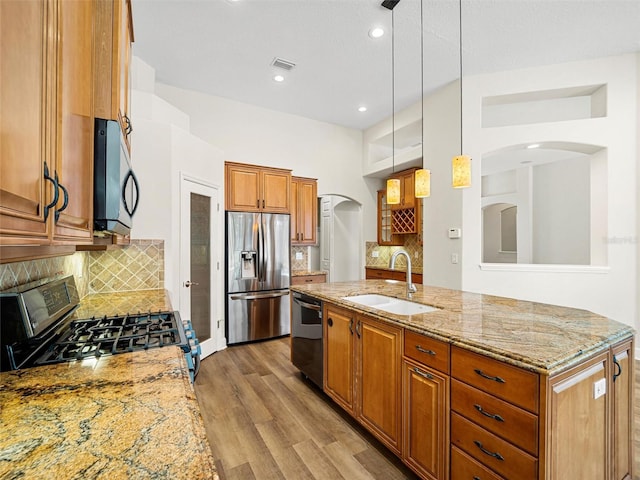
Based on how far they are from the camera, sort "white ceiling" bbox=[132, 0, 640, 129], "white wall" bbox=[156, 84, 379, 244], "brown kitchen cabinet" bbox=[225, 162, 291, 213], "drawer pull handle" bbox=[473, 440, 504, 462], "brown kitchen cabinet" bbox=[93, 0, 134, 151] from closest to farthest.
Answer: "brown kitchen cabinet" bbox=[93, 0, 134, 151] < "drawer pull handle" bbox=[473, 440, 504, 462] < "white ceiling" bbox=[132, 0, 640, 129] < "brown kitchen cabinet" bbox=[225, 162, 291, 213] < "white wall" bbox=[156, 84, 379, 244]

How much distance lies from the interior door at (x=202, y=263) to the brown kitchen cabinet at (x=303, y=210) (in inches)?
51.1

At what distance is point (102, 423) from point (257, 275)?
334cm

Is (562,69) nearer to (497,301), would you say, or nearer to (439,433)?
(497,301)

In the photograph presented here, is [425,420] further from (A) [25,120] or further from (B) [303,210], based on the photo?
(B) [303,210]

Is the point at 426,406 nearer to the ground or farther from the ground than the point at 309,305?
nearer to the ground

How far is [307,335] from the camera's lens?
9.20 ft

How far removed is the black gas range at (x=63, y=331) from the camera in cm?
111

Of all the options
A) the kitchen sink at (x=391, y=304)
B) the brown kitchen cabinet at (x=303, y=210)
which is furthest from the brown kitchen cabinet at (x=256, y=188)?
the kitchen sink at (x=391, y=304)

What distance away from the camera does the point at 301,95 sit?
4.34 meters

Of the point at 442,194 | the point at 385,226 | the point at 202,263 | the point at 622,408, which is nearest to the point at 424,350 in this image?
the point at 622,408

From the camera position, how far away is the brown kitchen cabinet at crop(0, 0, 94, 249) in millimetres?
490

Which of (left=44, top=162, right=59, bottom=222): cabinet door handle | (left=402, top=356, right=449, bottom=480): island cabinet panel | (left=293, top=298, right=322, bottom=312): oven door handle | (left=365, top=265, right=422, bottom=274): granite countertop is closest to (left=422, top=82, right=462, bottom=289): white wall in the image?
(left=365, top=265, right=422, bottom=274): granite countertop

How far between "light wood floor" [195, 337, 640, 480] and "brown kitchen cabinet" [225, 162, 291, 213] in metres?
2.06

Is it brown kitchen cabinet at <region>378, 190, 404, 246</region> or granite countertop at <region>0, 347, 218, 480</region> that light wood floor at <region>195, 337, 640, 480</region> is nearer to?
granite countertop at <region>0, 347, 218, 480</region>
